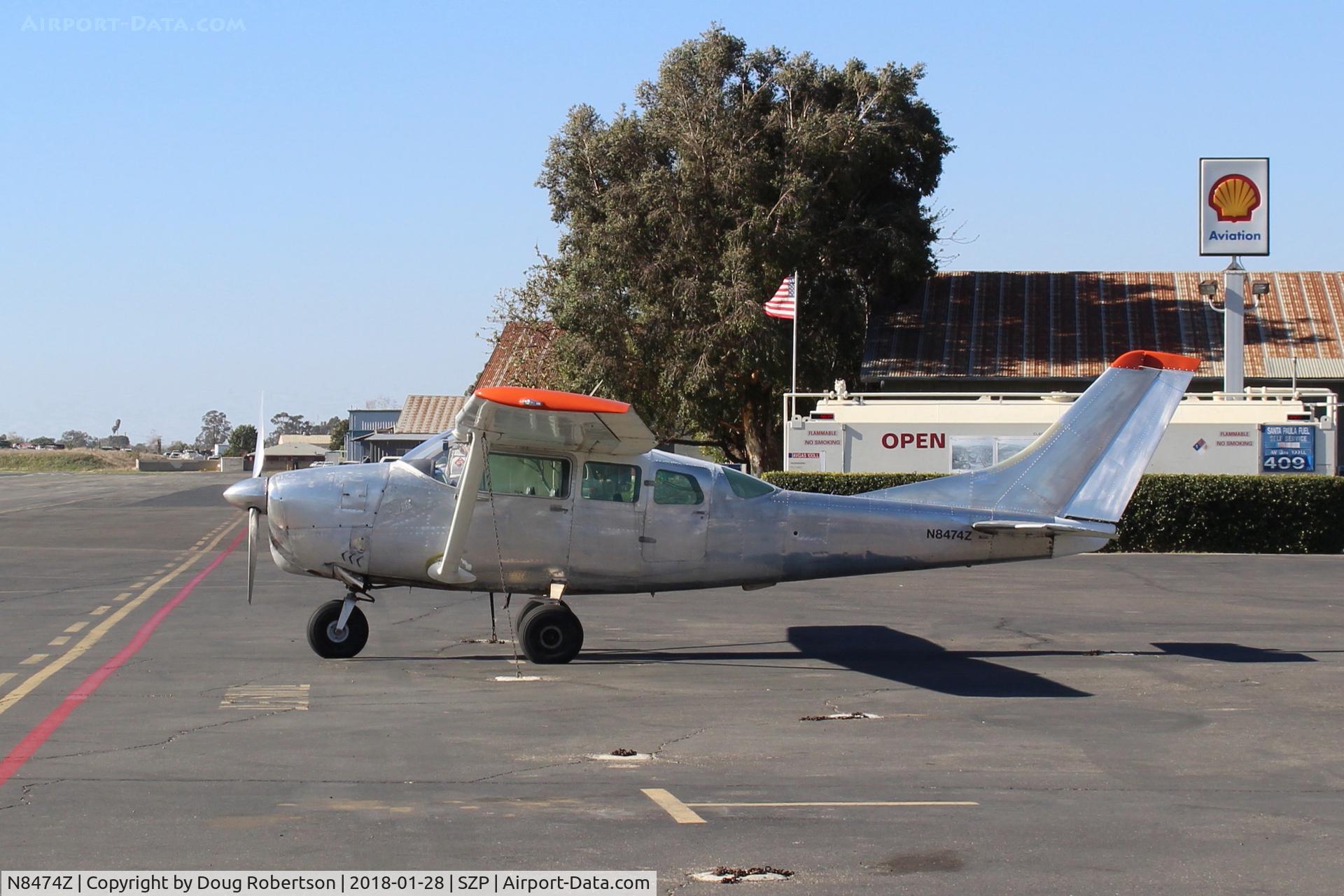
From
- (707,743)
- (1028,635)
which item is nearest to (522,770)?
(707,743)

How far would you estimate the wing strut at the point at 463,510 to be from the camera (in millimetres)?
11438

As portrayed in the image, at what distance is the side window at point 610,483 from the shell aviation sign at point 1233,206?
82.4 feet

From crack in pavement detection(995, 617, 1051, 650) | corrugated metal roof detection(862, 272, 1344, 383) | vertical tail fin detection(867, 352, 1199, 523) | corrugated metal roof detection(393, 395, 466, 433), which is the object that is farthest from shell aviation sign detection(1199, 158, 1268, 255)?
corrugated metal roof detection(393, 395, 466, 433)

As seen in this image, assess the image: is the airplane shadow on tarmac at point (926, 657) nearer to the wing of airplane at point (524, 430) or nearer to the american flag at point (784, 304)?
the wing of airplane at point (524, 430)

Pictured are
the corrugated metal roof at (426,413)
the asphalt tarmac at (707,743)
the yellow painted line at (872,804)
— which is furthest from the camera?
the corrugated metal roof at (426,413)

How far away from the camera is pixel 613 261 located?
3891 centimetres

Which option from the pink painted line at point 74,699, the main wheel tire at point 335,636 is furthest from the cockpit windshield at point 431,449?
the pink painted line at point 74,699

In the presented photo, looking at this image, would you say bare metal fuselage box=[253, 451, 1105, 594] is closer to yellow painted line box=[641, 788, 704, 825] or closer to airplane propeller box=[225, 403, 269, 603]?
airplane propeller box=[225, 403, 269, 603]

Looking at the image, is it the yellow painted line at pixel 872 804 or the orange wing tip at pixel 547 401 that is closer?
the yellow painted line at pixel 872 804

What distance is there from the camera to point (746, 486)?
12.6 meters

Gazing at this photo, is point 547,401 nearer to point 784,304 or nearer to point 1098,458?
point 1098,458

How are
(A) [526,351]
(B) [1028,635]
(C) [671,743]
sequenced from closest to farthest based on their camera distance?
1. (C) [671,743]
2. (B) [1028,635]
3. (A) [526,351]

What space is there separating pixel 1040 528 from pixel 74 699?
8307 mm

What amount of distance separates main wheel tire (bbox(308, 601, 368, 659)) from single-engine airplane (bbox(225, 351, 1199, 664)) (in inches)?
0.6
